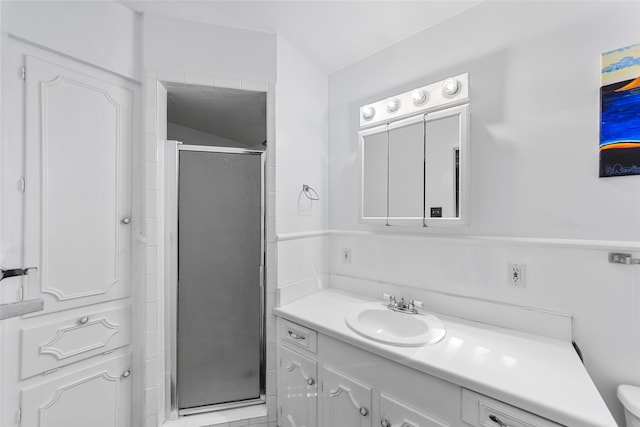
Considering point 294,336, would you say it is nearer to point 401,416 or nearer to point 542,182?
point 401,416

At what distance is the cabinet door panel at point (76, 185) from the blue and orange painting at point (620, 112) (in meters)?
2.27

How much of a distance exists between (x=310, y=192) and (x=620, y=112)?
5.12 feet

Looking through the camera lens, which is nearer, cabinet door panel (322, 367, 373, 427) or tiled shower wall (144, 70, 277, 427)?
cabinet door panel (322, 367, 373, 427)

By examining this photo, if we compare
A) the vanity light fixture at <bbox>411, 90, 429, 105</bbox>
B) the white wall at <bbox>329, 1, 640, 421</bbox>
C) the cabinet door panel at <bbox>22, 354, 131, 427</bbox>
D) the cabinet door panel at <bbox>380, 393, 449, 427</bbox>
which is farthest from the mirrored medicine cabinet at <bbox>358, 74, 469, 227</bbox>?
the cabinet door panel at <bbox>22, 354, 131, 427</bbox>

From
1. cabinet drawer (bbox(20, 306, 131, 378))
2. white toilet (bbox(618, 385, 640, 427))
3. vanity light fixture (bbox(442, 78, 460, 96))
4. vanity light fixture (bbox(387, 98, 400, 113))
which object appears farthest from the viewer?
vanity light fixture (bbox(387, 98, 400, 113))

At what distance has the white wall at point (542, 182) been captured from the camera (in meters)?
1.06

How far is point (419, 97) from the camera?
1480mm

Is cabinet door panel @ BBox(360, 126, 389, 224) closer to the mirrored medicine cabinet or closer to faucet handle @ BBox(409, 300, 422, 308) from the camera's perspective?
the mirrored medicine cabinet

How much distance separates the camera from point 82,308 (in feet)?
4.29

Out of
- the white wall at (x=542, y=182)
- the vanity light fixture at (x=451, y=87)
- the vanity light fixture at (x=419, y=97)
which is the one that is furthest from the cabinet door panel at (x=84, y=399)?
the vanity light fixture at (x=451, y=87)

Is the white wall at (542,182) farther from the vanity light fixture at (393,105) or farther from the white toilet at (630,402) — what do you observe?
the vanity light fixture at (393,105)

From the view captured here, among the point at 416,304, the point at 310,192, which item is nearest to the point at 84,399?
the point at 310,192

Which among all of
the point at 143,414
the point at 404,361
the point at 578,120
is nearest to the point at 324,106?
the point at 578,120

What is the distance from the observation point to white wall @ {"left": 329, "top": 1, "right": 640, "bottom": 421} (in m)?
1.06
